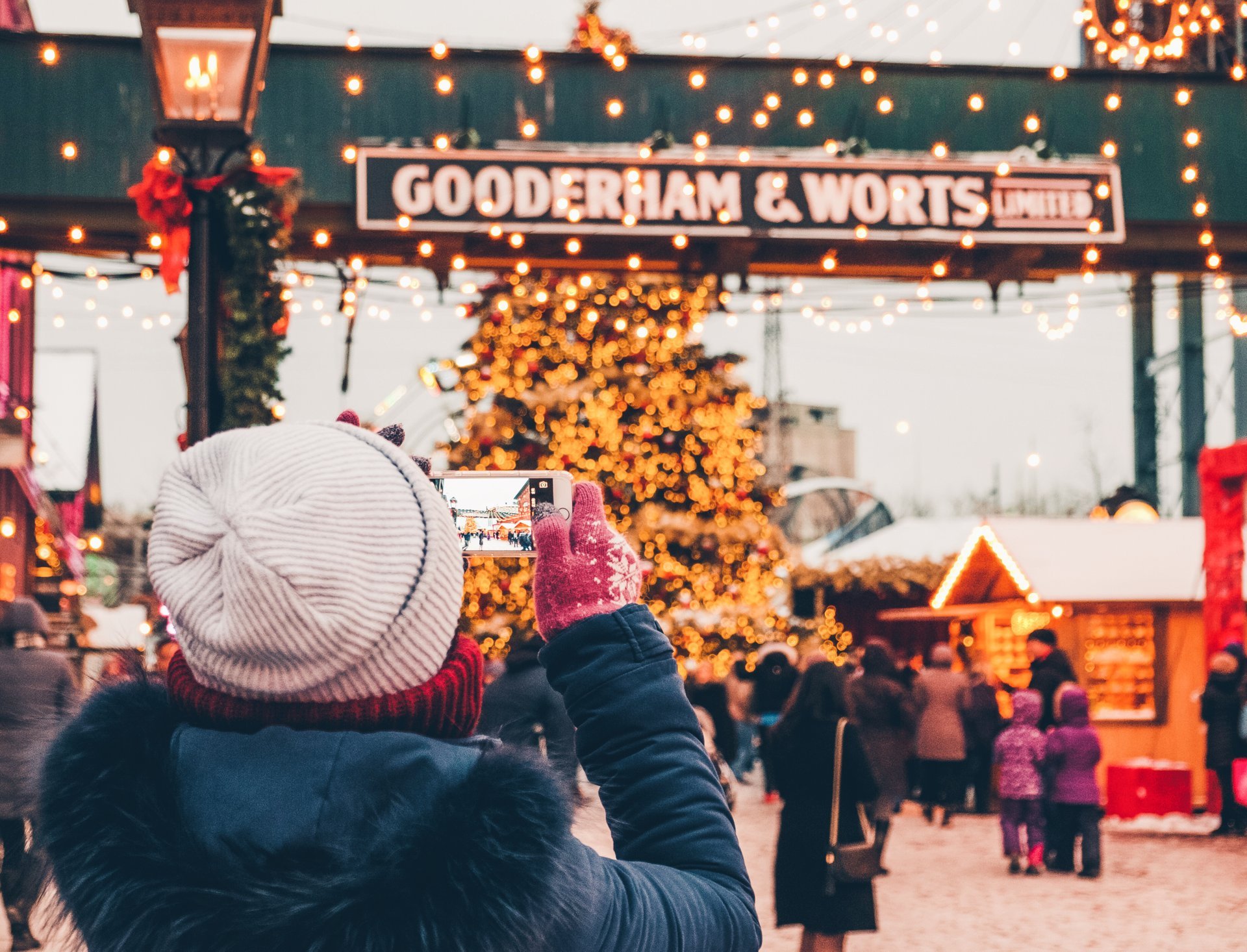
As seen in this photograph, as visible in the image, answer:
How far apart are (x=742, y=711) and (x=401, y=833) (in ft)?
52.7

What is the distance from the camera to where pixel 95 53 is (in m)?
11.5

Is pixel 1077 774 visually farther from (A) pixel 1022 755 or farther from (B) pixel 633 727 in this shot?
(B) pixel 633 727

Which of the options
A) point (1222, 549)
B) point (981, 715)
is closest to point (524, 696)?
point (981, 715)

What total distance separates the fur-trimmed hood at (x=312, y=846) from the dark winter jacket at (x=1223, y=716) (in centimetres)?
1345

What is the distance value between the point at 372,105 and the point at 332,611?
1102 cm

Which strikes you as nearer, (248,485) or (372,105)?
(248,485)

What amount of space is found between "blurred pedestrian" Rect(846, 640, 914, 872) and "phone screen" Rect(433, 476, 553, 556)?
1027 cm

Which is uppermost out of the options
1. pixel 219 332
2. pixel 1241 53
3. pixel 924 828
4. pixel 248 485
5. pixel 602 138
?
pixel 1241 53

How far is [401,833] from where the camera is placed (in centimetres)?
136

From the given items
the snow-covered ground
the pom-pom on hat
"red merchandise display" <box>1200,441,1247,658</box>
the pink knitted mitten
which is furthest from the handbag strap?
"red merchandise display" <box>1200,441,1247,658</box>

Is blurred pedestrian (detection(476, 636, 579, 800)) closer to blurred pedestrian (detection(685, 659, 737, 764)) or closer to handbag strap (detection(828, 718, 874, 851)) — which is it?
handbag strap (detection(828, 718, 874, 851))

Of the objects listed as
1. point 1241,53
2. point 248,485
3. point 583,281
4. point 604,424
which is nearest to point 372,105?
point 583,281

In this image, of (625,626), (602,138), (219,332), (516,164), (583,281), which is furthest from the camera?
(583,281)

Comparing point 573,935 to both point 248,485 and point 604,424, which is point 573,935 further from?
point 604,424
